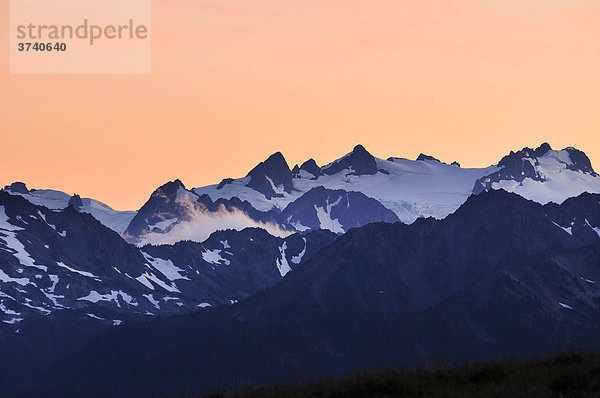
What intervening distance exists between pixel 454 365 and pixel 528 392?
21.5 feet

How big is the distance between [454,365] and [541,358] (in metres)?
3.42

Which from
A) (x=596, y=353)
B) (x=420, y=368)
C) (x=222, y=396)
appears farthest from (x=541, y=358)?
(x=222, y=396)

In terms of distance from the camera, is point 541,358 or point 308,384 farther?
point 541,358

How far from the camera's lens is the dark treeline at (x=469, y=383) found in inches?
1319

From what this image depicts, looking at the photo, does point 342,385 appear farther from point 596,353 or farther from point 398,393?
point 596,353

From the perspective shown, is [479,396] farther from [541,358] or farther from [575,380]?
[541,358]

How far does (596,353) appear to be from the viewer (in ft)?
131

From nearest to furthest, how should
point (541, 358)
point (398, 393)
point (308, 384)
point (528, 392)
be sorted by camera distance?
point (528, 392)
point (398, 393)
point (308, 384)
point (541, 358)

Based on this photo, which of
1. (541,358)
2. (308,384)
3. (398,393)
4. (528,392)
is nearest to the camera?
(528,392)

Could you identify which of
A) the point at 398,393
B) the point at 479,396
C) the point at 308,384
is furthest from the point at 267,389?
the point at 479,396

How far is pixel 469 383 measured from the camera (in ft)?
116

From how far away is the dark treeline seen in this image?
33500 millimetres

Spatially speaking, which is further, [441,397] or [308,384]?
[308,384]

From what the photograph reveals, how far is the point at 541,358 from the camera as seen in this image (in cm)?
4075
